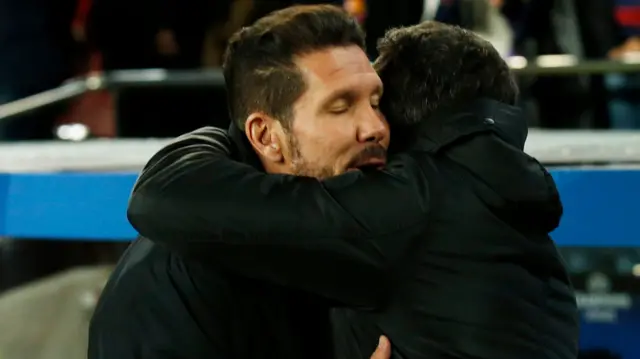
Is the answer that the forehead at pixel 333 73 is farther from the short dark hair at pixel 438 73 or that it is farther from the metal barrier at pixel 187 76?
the metal barrier at pixel 187 76

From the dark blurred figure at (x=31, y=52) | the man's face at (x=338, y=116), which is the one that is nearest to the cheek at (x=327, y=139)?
the man's face at (x=338, y=116)

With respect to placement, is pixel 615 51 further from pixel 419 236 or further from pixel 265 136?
pixel 419 236

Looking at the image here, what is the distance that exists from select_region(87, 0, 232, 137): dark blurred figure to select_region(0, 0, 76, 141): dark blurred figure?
18 cm

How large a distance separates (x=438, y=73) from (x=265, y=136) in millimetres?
274

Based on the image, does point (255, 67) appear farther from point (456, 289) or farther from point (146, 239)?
point (456, 289)

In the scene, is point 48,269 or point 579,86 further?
point 579,86

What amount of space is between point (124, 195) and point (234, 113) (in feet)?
2.79

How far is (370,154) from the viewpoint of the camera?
1.42m

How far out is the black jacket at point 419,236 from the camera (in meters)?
1.27

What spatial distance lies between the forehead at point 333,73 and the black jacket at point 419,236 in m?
0.15

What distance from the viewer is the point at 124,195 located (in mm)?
2305

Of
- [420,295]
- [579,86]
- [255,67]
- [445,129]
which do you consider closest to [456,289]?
[420,295]

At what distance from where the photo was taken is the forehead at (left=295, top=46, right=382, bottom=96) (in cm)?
143

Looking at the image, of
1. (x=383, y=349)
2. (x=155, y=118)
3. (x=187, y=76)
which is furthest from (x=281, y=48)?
(x=155, y=118)
